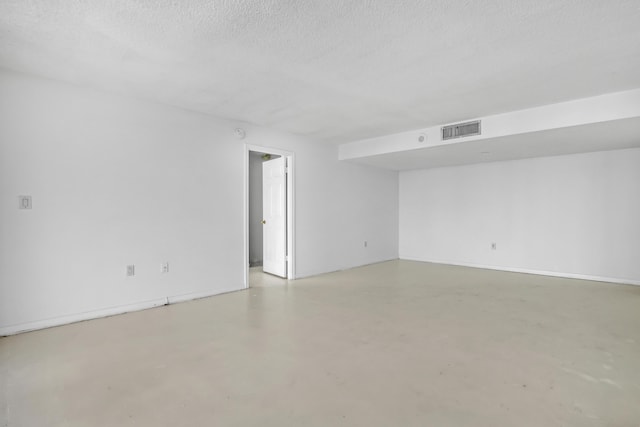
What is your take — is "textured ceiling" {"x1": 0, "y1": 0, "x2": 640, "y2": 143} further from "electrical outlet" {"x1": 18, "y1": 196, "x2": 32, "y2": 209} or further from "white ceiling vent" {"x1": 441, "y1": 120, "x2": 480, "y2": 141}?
"electrical outlet" {"x1": 18, "y1": 196, "x2": 32, "y2": 209}

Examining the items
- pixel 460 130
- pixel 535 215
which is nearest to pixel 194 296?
pixel 460 130

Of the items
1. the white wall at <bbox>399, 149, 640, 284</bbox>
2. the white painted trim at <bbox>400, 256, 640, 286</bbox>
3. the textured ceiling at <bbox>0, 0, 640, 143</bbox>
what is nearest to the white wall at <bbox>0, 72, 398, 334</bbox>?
the textured ceiling at <bbox>0, 0, 640, 143</bbox>

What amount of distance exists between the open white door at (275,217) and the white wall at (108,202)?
0.53m

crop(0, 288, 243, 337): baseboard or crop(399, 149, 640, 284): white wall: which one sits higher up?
crop(399, 149, 640, 284): white wall

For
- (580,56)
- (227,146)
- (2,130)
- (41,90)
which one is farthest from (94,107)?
(580,56)

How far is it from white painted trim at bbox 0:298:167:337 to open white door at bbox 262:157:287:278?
1.91m

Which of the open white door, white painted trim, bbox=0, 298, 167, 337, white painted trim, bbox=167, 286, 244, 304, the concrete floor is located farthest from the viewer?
the open white door

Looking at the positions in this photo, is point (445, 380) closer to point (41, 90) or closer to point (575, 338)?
point (575, 338)

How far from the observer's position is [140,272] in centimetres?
351

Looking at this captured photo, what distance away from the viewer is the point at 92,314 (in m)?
3.20

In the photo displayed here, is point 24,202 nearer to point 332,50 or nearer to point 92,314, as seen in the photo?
point 92,314

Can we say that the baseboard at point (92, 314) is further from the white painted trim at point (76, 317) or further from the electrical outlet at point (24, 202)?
the electrical outlet at point (24, 202)

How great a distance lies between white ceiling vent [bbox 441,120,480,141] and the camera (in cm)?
416

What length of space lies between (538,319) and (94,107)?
4.85 meters
